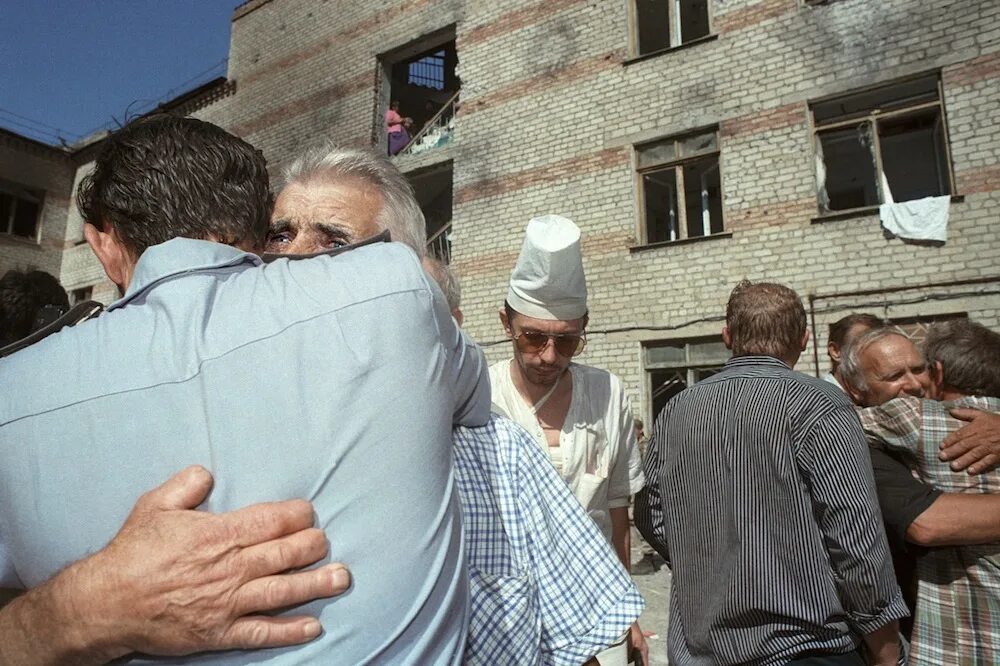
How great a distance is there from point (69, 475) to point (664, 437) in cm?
200

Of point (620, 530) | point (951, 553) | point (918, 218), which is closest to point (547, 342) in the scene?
point (620, 530)

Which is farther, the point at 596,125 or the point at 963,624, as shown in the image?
the point at 596,125

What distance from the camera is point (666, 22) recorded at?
10.3 metres

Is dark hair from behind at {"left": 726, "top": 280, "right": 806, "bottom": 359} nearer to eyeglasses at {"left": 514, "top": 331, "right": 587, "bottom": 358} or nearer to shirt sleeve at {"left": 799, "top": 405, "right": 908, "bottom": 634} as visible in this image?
shirt sleeve at {"left": 799, "top": 405, "right": 908, "bottom": 634}

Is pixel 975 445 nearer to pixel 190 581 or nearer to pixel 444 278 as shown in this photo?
pixel 444 278

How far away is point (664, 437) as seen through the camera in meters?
2.33

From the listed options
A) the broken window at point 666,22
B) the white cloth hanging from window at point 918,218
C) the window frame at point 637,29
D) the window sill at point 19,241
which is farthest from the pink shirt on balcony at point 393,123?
the window sill at point 19,241

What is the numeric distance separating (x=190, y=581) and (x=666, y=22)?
1166 cm

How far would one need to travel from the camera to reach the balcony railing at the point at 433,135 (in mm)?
11078

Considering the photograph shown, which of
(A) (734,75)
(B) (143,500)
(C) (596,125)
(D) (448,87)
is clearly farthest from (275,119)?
(B) (143,500)

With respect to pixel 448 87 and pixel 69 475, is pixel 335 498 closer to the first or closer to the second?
pixel 69 475

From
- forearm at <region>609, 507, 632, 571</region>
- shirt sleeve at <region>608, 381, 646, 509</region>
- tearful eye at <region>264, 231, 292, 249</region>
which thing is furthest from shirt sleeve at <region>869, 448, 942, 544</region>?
tearful eye at <region>264, 231, 292, 249</region>

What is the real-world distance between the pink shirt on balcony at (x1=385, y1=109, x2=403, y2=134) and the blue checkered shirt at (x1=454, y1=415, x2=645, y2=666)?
39.0 ft

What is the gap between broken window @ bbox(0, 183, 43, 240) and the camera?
17.4m
